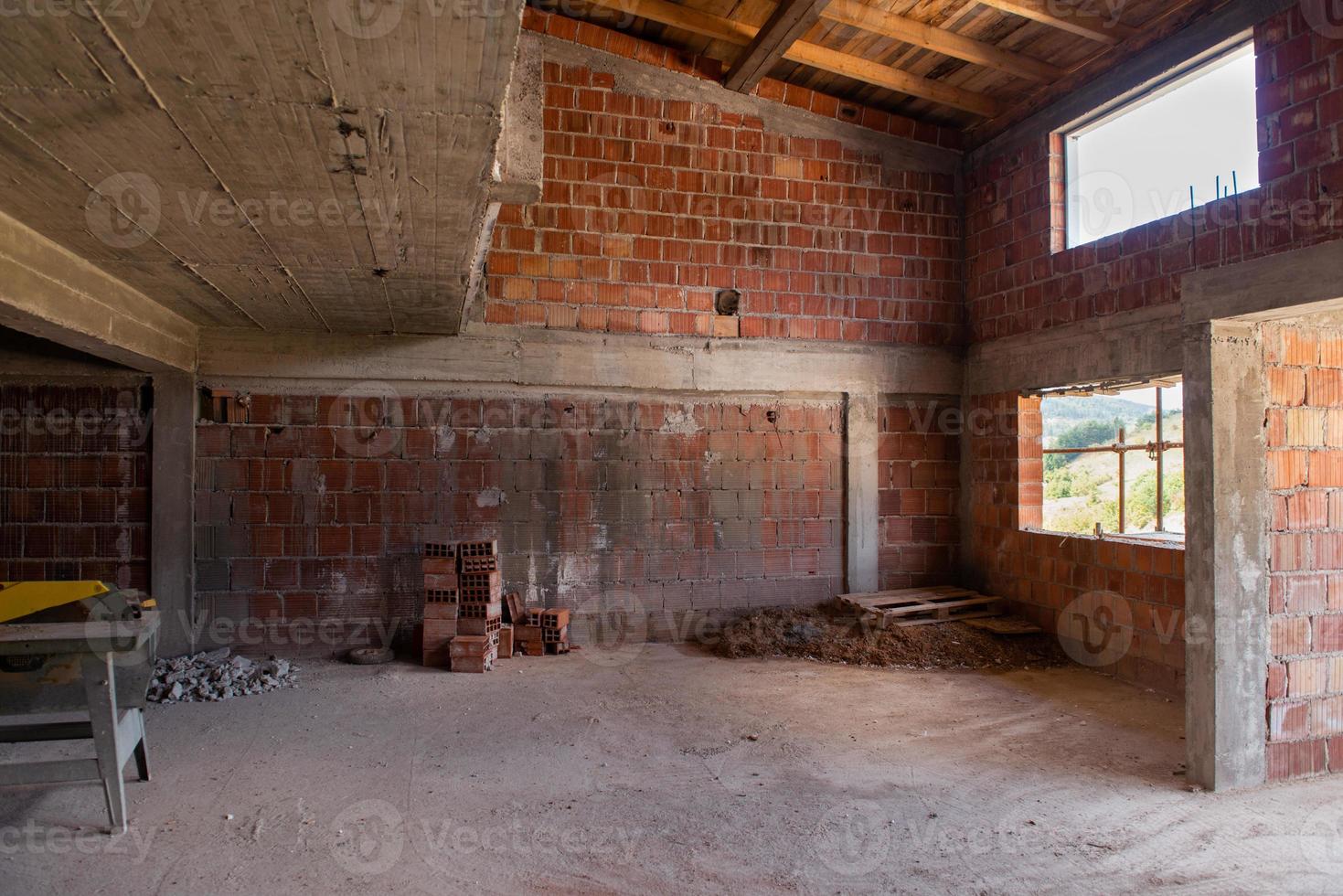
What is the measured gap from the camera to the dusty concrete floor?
292 cm

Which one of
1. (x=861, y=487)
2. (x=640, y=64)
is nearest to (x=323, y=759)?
(x=861, y=487)

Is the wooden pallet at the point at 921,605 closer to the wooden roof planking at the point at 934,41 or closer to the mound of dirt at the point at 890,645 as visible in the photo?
the mound of dirt at the point at 890,645

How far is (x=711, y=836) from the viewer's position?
3211mm

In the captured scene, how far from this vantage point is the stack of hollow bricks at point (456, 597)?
575 centimetres

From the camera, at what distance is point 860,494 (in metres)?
6.92

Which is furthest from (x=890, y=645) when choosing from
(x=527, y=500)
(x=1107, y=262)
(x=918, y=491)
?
(x=1107, y=262)

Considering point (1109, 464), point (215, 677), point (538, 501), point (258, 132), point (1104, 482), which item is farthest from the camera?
point (1109, 464)

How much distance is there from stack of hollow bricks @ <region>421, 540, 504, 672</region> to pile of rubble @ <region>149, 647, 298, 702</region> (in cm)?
101

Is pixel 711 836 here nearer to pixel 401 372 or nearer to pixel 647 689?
pixel 647 689

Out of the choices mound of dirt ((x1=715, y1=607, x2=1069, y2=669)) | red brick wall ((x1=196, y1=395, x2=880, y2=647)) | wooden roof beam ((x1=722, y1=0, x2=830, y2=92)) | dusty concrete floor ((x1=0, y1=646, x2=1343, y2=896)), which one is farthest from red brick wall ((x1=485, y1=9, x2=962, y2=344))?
dusty concrete floor ((x1=0, y1=646, x2=1343, y2=896))

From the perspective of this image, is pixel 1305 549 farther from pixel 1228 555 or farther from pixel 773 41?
pixel 773 41

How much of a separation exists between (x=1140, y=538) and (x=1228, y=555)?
7.96ft

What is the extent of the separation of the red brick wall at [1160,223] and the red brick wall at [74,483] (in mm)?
7135

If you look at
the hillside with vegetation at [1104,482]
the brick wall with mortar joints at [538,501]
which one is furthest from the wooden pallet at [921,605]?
the hillside with vegetation at [1104,482]
